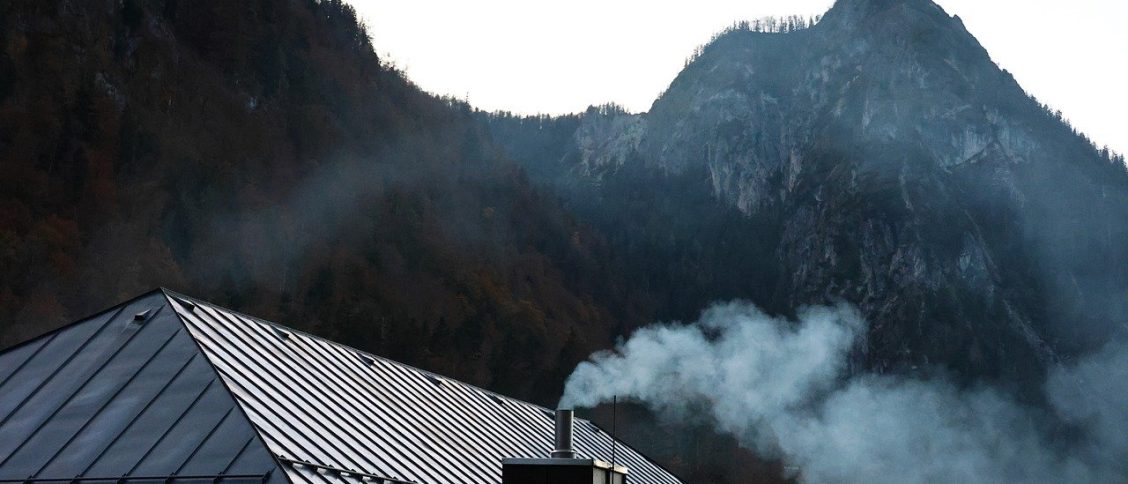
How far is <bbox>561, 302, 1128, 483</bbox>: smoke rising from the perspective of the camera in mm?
121125

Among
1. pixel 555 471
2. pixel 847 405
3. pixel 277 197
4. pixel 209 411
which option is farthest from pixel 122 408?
pixel 847 405

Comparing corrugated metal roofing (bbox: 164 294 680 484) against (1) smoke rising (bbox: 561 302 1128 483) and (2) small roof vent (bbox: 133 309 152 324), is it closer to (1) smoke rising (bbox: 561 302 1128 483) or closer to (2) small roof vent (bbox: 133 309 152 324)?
(2) small roof vent (bbox: 133 309 152 324)

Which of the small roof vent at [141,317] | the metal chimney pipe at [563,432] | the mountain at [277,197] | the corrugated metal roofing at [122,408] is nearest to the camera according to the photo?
the corrugated metal roofing at [122,408]

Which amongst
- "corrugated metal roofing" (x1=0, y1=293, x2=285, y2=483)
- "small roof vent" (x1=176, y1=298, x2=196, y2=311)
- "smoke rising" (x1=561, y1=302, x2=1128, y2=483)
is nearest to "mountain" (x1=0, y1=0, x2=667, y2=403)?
"smoke rising" (x1=561, y1=302, x2=1128, y2=483)

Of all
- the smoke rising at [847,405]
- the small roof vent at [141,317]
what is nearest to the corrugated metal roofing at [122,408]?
the small roof vent at [141,317]

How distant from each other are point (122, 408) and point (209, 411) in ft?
6.18

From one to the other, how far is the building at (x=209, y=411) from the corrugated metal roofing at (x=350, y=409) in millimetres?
44

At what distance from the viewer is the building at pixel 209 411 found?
2227 centimetres

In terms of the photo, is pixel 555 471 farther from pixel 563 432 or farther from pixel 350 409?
pixel 350 409

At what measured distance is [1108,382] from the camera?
169625 mm

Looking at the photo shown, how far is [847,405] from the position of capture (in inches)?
5605

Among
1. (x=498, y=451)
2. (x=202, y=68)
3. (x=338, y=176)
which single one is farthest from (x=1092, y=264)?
(x=498, y=451)

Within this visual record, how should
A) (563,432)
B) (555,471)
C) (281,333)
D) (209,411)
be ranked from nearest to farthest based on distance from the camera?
1. (209,411)
2. (555,471)
3. (563,432)
4. (281,333)

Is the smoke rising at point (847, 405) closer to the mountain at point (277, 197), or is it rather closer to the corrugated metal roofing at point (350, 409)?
the mountain at point (277, 197)
